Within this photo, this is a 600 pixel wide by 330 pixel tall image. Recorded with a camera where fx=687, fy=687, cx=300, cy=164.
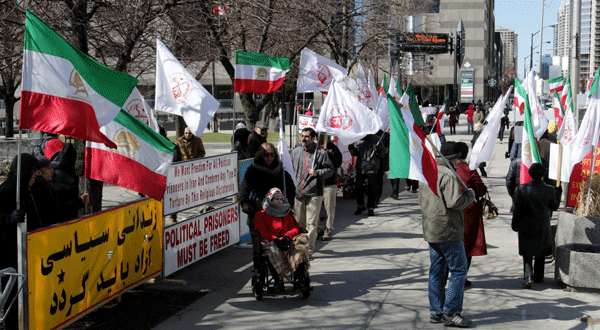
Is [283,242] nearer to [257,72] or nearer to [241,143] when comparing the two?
[257,72]

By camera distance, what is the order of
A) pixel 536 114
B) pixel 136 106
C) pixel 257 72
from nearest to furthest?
pixel 136 106 < pixel 536 114 < pixel 257 72

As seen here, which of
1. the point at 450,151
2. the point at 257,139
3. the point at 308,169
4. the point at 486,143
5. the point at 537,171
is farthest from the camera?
the point at 257,139

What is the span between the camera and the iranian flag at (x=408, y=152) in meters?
6.11

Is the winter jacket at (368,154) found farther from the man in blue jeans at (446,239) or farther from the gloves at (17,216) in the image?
the gloves at (17,216)

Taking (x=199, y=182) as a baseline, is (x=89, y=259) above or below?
below

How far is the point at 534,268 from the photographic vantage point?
7859 millimetres

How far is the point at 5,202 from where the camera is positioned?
5723 mm

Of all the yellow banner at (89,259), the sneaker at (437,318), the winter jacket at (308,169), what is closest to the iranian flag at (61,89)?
the yellow banner at (89,259)

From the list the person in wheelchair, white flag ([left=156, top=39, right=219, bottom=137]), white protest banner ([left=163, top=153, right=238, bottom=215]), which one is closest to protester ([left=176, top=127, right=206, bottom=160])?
white protest banner ([left=163, top=153, right=238, bottom=215])

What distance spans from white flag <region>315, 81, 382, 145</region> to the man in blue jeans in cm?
396

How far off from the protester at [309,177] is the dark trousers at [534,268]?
9.43 feet

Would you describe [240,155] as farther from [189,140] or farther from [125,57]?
[125,57]

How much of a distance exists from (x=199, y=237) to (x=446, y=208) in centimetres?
365

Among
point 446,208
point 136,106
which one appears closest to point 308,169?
point 136,106
